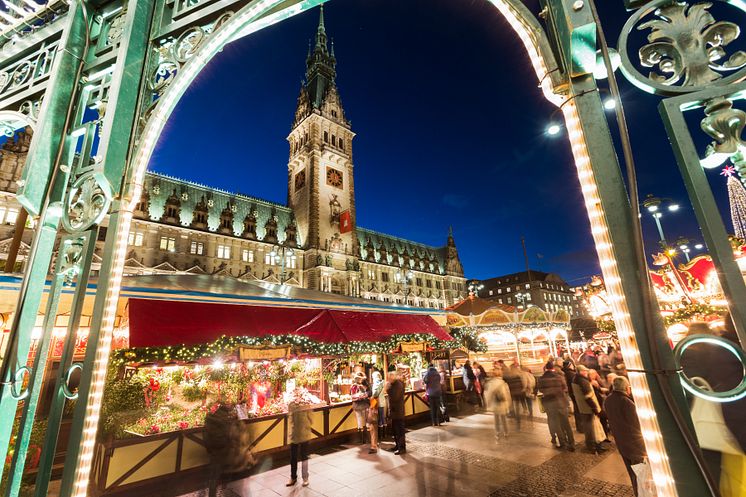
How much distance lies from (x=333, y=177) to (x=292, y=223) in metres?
8.61

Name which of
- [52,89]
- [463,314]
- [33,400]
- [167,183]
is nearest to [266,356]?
[33,400]

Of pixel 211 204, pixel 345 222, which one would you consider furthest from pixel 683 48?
pixel 211 204

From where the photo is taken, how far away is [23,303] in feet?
8.72

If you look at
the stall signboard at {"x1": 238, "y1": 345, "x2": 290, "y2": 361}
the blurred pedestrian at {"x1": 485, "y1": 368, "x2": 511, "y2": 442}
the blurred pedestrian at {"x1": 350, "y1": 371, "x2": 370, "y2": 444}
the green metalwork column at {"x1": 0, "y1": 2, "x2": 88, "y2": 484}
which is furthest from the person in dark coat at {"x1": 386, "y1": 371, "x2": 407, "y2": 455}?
the green metalwork column at {"x1": 0, "y1": 2, "x2": 88, "y2": 484}

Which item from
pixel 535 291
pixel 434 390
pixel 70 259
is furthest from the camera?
pixel 535 291

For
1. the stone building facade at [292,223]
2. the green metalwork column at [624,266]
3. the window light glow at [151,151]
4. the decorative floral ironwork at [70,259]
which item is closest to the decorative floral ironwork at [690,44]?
the green metalwork column at [624,266]

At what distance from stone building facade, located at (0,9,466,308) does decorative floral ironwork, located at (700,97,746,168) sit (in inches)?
1153

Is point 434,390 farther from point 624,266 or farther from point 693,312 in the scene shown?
point 624,266

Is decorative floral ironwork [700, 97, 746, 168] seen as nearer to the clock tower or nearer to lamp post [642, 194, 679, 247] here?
lamp post [642, 194, 679, 247]

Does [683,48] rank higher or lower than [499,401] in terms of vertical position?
higher

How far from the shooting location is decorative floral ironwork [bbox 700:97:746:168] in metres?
1.23

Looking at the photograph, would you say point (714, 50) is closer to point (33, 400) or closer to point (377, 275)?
point (33, 400)

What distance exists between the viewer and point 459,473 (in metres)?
6.32

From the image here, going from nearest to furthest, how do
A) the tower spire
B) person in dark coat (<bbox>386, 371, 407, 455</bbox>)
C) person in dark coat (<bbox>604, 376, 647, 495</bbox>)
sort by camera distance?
person in dark coat (<bbox>604, 376, 647, 495</bbox>), person in dark coat (<bbox>386, 371, 407, 455</bbox>), the tower spire
